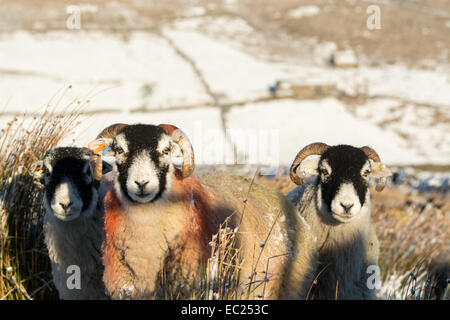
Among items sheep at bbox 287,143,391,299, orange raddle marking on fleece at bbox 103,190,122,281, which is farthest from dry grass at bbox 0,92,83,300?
sheep at bbox 287,143,391,299

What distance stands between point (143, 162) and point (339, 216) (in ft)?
5.14

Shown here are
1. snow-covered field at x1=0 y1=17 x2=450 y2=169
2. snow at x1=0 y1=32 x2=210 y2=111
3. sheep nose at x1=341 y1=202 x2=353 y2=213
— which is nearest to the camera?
Answer: sheep nose at x1=341 y1=202 x2=353 y2=213

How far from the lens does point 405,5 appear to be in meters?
18.9

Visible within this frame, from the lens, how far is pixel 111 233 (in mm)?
3533

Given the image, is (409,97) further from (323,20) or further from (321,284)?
(321,284)

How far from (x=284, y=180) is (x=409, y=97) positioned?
714 centimetres

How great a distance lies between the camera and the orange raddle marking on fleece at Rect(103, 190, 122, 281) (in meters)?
3.51

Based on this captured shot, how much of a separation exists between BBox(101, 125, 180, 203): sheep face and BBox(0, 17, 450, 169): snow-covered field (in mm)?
5218

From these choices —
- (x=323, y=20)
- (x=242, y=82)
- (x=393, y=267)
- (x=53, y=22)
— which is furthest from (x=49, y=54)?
(x=393, y=267)

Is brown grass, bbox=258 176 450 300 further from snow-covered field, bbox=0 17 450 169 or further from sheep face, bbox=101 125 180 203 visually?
sheep face, bbox=101 125 180 203

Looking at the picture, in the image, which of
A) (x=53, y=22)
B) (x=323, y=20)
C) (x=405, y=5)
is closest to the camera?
(x=53, y=22)

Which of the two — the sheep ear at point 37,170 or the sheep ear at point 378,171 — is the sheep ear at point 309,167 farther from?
the sheep ear at point 37,170

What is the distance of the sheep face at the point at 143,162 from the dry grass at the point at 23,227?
101 centimetres

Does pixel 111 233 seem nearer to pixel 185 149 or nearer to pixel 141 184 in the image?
pixel 141 184
